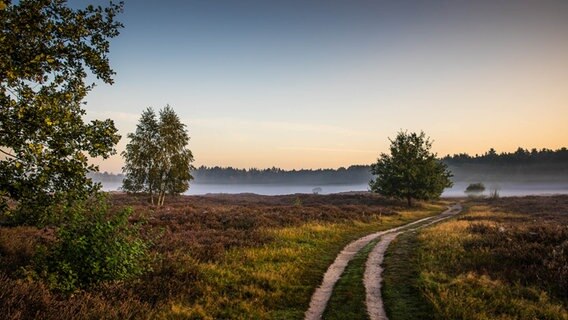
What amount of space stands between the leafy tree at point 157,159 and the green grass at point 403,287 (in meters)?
31.8

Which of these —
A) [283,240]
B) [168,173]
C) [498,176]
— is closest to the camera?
[283,240]

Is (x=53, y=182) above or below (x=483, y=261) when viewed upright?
above

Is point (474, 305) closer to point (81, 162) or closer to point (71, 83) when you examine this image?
point (81, 162)

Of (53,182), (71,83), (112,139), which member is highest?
(71,83)

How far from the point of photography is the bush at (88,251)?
959cm

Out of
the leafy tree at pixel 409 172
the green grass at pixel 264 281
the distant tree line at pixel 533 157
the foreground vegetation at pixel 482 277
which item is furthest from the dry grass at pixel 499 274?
the distant tree line at pixel 533 157

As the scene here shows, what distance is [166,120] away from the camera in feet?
146

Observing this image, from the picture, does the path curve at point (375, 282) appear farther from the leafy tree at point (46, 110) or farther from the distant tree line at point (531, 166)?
the distant tree line at point (531, 166)

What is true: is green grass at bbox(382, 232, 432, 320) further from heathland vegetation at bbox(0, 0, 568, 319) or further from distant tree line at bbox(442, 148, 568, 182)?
distant tree line at bbox(442, 148, 568, 182)

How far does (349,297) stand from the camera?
11203mm

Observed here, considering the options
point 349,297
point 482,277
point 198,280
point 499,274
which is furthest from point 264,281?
point 499,274

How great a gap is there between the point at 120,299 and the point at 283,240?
39.3 ft

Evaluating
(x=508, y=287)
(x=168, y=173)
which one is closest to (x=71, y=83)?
(x=508, y=287)

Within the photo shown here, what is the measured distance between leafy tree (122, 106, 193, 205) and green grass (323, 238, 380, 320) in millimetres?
32836
